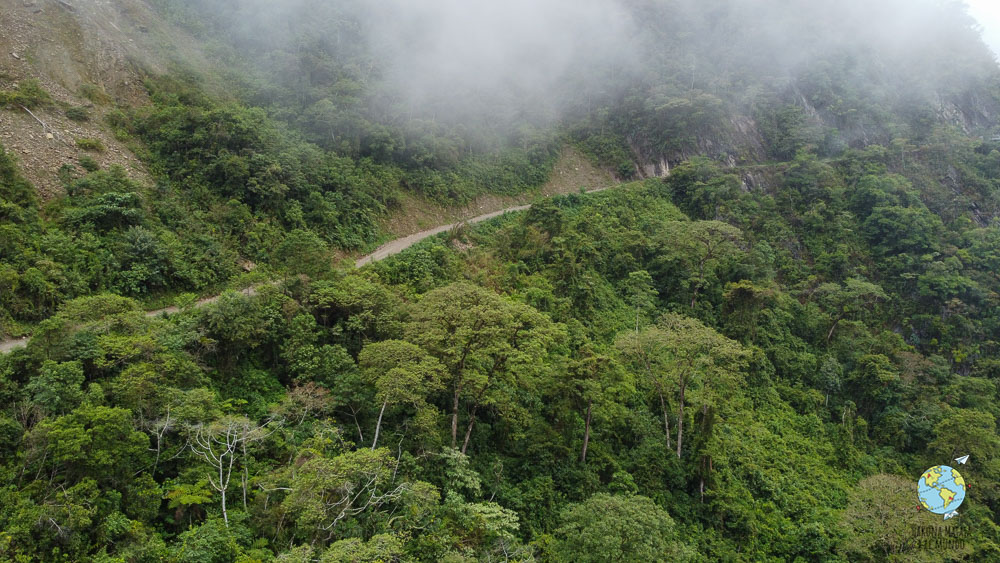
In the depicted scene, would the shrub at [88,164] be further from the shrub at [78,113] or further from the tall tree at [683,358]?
the tall tree at [683,358]

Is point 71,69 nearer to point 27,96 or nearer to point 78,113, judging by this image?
point 78,113

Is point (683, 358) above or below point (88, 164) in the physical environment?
below

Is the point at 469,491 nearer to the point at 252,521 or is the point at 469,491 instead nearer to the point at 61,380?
the point at 252,521

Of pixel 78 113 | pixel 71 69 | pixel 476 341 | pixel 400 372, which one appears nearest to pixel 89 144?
pixel 78 113

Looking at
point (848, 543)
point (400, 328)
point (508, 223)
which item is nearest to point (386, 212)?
point (508, 223)

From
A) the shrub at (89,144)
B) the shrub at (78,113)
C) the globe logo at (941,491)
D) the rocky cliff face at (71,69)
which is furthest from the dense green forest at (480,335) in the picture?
the shrub at (78,113)

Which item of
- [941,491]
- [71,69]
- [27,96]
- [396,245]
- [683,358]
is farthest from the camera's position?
[396,245]

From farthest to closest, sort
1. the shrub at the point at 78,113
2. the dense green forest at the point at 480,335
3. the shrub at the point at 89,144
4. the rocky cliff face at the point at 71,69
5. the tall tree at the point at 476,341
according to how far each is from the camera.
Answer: the shrub at the point at 78,113 < the shrub at the point at 89,144 < the rocky cliff face at the point at 71,69 < the tall tree at the point at 476,341 < the dense green forest at the point at 480,335

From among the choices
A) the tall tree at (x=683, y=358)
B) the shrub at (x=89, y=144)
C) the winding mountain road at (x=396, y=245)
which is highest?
the shrub at (x=89, y=144)

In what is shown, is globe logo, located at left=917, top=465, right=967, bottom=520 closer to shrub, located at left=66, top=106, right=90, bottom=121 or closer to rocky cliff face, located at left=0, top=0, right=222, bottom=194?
rocky cliff face, located at left=0, top=0, right=222, bottom=194
